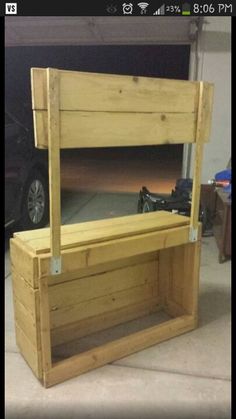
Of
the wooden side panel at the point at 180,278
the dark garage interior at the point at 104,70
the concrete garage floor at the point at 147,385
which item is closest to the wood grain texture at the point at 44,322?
the concrete garage floor at the point at 147,385

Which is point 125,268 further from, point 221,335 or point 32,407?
point 32,407

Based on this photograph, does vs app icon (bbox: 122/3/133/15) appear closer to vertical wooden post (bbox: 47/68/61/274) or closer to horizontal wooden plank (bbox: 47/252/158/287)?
vertical wooden post (bbox: 47/68/61/274)

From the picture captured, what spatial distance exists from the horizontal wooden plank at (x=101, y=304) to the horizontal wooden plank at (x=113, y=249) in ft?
1.36

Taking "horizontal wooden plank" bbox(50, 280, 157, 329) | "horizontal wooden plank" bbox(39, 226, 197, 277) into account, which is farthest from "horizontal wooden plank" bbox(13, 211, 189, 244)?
"horizontal wooden plank" bbox(50, 280, 157, 329)

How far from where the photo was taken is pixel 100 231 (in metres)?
1.83

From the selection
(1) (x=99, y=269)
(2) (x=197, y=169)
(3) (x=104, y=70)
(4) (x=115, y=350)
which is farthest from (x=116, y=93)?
(3) (x=104, y=70)

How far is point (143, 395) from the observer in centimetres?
160

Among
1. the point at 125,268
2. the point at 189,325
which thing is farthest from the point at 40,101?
the point at 189,325

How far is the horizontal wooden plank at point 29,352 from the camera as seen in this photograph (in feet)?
5.40

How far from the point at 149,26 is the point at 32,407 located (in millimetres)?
4395

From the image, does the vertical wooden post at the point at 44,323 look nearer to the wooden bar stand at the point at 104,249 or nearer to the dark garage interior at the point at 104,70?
the wooden bar stand at the point at 104,249

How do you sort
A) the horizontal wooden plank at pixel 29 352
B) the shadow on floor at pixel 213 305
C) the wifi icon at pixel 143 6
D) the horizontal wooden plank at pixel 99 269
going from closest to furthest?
1. the wifi icon at pixel 143 6
2. the horizontal wooden plank at pixel 29 352
3. the horizontal wooden plank at pixel 99 269
4. the shadow on floor at pixel 213 305

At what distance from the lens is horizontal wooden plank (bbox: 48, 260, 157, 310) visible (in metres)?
1.90
